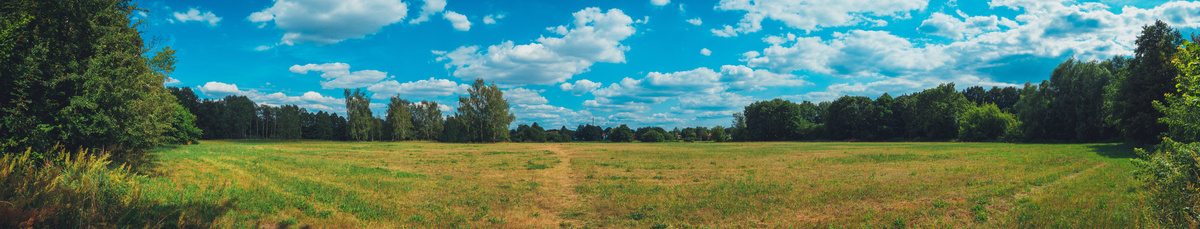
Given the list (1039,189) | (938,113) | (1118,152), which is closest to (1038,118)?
(938,113)

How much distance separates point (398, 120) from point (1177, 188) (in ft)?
342

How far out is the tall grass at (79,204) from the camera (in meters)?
6.24

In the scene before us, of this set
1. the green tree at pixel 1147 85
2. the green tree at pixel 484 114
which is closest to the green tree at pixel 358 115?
the green tree at pixel 484 114

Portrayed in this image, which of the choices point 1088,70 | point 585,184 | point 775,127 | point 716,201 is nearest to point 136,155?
point 585,184

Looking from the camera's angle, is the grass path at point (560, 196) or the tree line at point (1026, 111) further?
the tree line at point (1026, 111)

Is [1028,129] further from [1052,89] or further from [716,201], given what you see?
[716,201]

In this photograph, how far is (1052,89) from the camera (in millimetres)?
55438

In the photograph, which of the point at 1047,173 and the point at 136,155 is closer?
the point at 136,155

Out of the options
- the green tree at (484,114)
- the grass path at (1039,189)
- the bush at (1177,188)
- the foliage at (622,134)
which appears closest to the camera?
the bush at (1177,188)

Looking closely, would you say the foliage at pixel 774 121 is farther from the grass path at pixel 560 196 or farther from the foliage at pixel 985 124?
the grass path at pixel 560 196

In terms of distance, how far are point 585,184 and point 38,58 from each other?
53.7 ft

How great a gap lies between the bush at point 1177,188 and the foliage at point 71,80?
21649 mm

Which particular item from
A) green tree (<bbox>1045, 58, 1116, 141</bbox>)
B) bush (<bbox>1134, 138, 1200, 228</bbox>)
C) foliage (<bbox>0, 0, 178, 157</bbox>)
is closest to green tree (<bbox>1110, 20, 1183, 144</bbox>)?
green tree (<bbox>1045, 58, 1116, 141</bbox>)

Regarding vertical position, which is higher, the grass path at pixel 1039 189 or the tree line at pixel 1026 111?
the tree line at pixel 1026 111
